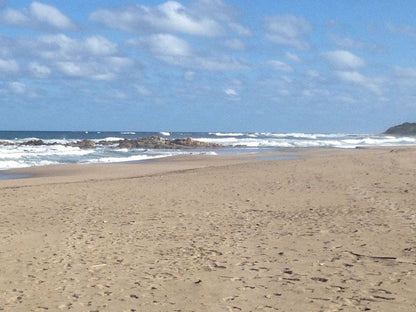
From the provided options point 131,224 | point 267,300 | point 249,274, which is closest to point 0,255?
point 131,224

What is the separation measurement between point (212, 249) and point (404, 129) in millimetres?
99805

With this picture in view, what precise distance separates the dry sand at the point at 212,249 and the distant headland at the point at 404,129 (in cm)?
8810

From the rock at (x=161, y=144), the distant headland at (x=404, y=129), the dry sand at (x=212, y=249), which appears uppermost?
the distant headland at (x=404, y=129)

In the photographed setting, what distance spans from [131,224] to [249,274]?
11.2ft

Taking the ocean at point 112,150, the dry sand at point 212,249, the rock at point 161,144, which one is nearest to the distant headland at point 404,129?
the ocean at point 112,150

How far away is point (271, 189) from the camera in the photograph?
1199 cm

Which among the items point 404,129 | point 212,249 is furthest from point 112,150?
point 404,129

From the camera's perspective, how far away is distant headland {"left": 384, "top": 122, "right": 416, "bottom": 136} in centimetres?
9381

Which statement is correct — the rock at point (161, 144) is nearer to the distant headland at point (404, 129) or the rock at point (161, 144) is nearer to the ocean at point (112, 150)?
the ocean at point (112, 150)

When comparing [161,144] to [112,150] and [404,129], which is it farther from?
[404,129]

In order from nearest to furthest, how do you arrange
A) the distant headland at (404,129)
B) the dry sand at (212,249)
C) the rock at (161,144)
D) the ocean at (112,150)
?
the dry sand at (212,249), the ocean at (112,150), the rock at (161,144), the distant headland at (404,129)

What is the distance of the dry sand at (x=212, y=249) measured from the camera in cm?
454

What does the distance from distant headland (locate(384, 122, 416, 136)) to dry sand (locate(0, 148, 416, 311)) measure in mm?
88099

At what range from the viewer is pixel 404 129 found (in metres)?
98.4
